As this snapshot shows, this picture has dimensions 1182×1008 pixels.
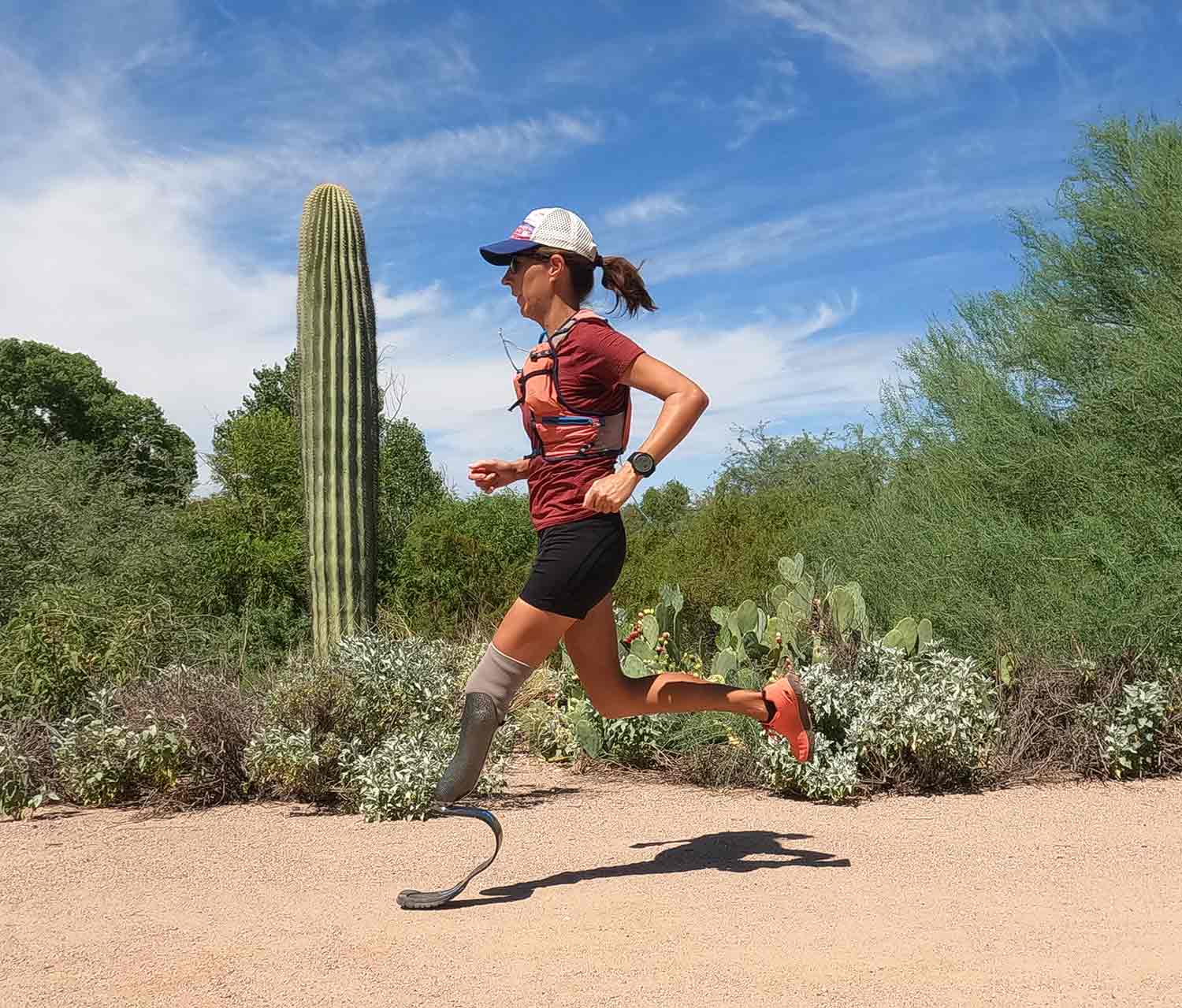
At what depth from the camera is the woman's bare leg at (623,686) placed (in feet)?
13.6

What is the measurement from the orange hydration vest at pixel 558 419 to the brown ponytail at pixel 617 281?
17cm

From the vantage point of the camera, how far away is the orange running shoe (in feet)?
14.4

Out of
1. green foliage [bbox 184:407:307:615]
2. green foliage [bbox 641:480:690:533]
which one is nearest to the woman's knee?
green foliage [bbox 184:407:307:615]

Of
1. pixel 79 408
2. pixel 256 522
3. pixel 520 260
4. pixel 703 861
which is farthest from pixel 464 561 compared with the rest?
pixel 79 408

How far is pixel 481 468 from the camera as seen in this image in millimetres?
4598

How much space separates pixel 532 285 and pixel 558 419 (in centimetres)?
53

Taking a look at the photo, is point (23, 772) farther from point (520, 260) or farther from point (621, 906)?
point (520, 260)

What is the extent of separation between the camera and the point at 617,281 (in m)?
4.31

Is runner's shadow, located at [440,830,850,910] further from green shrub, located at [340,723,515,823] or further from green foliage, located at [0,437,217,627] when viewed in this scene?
green foliage, located at [0,437,217,627]

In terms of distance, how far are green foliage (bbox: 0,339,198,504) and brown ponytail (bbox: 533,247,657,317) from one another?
21.0 m

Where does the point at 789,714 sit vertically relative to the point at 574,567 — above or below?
below

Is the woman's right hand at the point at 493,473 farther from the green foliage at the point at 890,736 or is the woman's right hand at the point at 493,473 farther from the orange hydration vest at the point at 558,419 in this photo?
the green foliage at the point at 890,736

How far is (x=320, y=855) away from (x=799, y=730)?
194 cm

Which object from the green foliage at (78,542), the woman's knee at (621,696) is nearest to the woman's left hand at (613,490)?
the woman's knee at (621,696)
